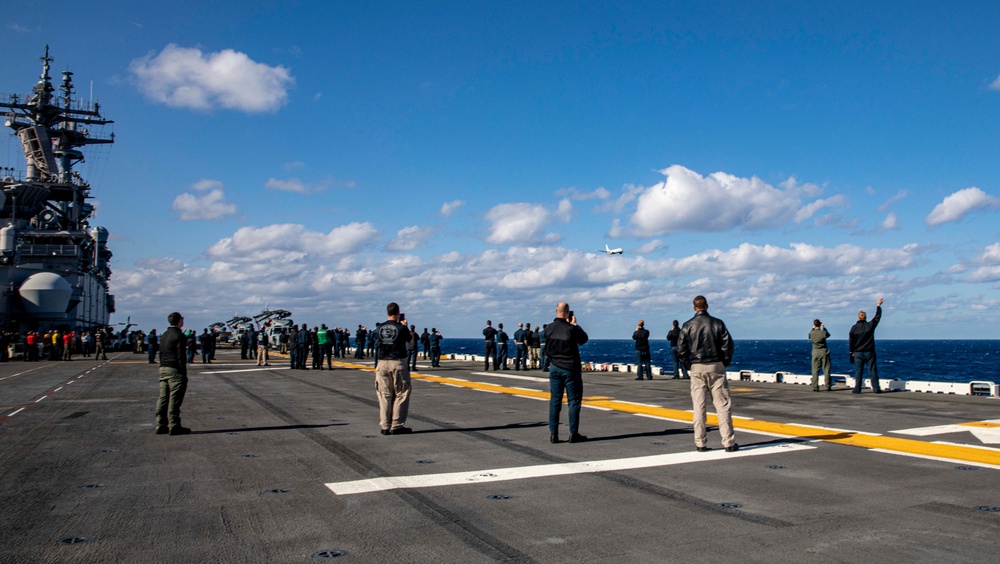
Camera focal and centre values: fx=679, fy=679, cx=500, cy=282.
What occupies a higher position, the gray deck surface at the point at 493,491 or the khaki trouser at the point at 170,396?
the khaki trouser at the point at 170,396

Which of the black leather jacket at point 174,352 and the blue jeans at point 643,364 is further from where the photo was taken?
the blue jeans at point 643,364

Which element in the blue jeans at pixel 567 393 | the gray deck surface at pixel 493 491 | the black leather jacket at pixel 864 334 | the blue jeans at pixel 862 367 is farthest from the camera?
the blue jeans at pixel 862 367

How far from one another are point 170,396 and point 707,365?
27.4 ft

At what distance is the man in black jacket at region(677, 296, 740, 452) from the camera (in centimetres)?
893

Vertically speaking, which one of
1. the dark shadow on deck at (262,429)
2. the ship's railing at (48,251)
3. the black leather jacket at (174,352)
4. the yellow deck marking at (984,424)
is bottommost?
the dark shadow on deck at (262,429)

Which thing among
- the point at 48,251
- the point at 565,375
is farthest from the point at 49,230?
the point at 565,375

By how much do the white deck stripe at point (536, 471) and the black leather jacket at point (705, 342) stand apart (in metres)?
1.21

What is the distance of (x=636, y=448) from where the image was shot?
30.5 ft

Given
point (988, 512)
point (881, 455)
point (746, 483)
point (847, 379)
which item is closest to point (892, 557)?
point (988, 512)

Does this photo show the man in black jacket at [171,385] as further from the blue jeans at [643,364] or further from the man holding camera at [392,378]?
the blue jeans at [643,364]

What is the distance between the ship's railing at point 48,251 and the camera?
53.8 metres

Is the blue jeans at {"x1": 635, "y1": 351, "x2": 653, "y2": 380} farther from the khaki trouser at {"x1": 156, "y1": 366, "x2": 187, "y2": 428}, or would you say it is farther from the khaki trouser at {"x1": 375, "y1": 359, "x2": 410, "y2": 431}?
the khaki trouser at {"x1": 156, "y1": 366, "x2": 187, "y2": 428}

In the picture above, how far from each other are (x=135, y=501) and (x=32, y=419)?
8.15 metres

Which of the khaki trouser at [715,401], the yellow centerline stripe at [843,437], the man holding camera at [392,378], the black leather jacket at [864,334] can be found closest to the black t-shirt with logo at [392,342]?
the man holding camera at [392,378]
